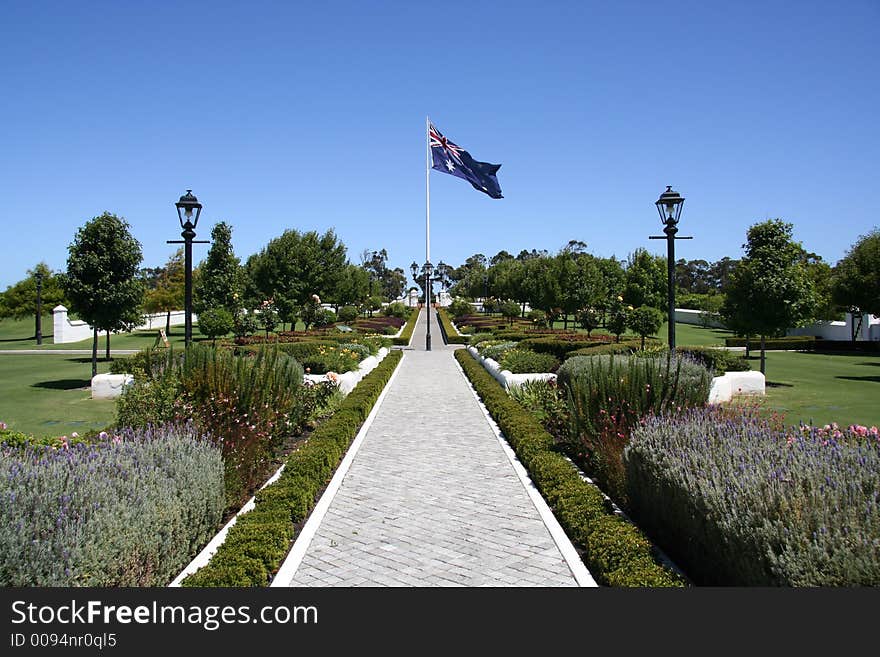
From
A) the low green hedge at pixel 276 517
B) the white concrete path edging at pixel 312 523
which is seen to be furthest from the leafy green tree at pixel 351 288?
the low green hedge at pixel 276 517

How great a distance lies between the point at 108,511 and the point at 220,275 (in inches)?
1138

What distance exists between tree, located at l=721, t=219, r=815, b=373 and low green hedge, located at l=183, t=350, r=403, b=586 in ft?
45.2

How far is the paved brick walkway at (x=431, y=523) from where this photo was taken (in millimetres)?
5066

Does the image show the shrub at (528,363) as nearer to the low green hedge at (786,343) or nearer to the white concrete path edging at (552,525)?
the white concrete path edging at (552,525)

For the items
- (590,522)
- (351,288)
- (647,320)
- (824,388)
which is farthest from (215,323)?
(351,288)

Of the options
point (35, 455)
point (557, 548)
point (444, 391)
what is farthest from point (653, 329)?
point (35, 455)

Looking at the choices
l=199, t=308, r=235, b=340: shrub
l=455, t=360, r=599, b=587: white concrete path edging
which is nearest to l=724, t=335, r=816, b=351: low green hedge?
l=199, t=308, r=235, b=340: shrub

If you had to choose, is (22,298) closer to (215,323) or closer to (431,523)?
(215,323)

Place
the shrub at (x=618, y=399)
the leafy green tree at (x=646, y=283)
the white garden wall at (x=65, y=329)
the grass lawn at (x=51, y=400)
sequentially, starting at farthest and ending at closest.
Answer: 1. the leafy green tree at (x=646, y=283)
2. the white garden wall at (x=65, y=329)
3. the grass lawn at (x=51, y=400)
4. the shrub at (x=618, y=399)

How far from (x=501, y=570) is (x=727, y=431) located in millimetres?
2459

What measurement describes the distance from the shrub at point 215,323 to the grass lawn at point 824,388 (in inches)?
744

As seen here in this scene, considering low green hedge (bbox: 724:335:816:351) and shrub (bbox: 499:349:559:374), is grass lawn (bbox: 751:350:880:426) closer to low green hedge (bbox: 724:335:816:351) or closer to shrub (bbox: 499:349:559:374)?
low green hedge (bbox: 724:335:816:351)

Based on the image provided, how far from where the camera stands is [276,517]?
6027 mm

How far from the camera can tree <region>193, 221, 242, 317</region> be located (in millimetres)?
31281
